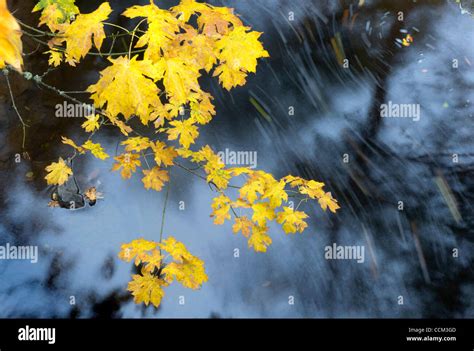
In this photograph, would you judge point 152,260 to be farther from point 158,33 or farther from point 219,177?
point 158,33

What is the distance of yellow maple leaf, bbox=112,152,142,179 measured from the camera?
298 cm

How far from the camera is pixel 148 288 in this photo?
2875 millimetres

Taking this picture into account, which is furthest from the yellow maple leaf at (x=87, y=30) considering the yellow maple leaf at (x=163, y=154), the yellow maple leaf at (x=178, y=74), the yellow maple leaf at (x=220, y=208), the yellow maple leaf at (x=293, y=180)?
the yellow maple leaf at (x=293, y=180)

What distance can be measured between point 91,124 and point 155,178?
0.48m

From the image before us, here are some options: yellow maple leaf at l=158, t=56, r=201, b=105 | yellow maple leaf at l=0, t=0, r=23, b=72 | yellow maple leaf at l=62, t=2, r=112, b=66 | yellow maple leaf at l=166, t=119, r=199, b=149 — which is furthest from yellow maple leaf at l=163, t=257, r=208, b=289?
yellow maple leaf at l=0, t=0, r=23, b=72

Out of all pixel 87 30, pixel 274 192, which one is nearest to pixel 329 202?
pixel 274 192

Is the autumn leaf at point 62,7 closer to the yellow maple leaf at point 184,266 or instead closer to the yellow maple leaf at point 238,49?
the yellow maple leaf at point 238,49

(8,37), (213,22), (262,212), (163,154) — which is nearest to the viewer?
(8,37)

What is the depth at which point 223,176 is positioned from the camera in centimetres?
292

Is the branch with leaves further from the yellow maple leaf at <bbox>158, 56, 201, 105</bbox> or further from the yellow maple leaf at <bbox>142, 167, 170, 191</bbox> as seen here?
the yellow maple leaf at <bbox>158, 56, 201, 105</bbox>

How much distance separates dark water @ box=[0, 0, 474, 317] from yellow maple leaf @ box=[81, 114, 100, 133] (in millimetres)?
66

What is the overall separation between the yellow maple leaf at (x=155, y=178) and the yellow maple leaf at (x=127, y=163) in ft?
0.23

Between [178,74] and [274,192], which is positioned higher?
[178,74]

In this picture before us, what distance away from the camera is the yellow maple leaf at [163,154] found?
280cm
